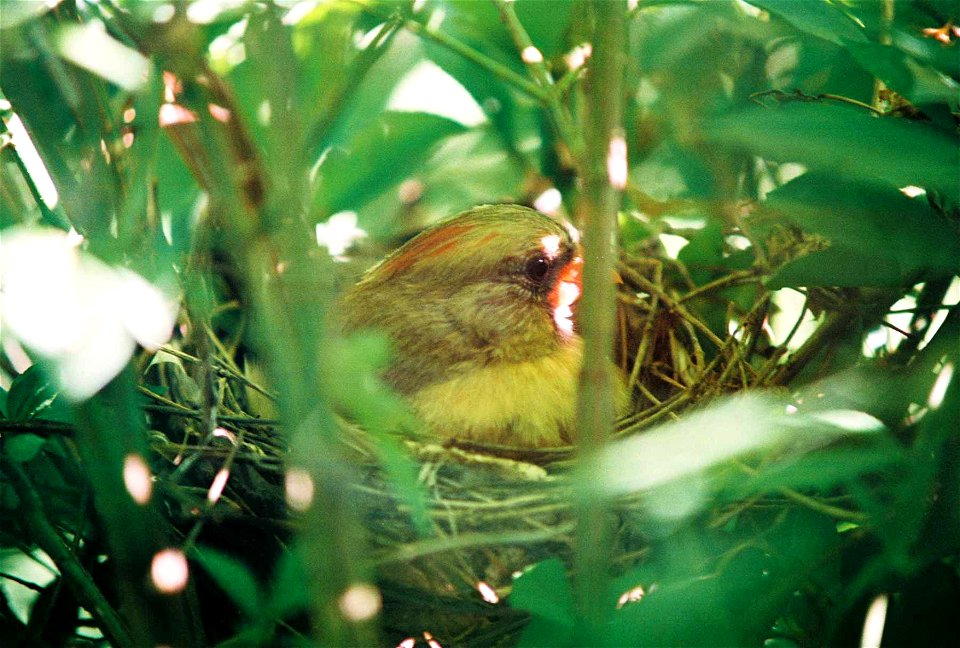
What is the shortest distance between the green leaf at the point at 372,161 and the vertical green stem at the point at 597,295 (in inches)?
58.4

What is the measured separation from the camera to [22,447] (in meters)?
1.71

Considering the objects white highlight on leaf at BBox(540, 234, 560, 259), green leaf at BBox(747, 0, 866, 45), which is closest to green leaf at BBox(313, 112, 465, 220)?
white highlight on leaf at BBox(540, 234, 560, 259)

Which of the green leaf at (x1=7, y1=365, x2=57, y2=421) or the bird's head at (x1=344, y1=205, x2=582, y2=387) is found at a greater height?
the bird's head at (x1=344, y1=205, x2=582, y2=387)

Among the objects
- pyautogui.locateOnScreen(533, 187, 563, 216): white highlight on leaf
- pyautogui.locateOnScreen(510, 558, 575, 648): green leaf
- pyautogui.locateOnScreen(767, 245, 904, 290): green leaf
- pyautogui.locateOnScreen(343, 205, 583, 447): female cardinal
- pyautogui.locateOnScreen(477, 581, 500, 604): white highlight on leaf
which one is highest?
pyautogui.locateOnScreen(533, 187, 563, 216): white highlight on leaf

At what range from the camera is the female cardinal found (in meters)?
2.51

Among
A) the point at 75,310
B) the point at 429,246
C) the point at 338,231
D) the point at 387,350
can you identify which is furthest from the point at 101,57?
the point at 338,231

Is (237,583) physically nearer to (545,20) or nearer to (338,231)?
(545,20)

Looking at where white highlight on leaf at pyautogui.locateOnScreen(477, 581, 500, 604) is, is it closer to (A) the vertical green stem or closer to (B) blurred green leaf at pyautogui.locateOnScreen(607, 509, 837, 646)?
(B) blurred green leaf at pyautogui.locateOnScreen(607, 509, 837, 646)

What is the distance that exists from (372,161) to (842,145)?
1.49 meters

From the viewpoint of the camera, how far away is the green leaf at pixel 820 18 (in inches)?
55.4

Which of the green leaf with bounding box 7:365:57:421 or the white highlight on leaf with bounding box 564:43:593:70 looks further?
the white highlight on leaf with bounding box 564:43:593:70

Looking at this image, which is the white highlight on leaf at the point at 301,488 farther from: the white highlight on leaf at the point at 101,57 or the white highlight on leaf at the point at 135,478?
the white highlight on leaf at the point at 101,57

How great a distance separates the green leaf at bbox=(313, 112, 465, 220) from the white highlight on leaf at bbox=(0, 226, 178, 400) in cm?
141

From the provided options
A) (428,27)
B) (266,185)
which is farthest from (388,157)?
(266,185)
